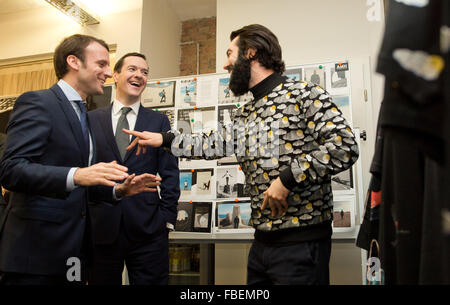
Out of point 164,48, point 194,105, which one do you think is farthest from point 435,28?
point 164,48

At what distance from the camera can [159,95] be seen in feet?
10.5

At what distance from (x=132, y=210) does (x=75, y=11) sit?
9.75 feet

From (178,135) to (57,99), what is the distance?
548 millimetres

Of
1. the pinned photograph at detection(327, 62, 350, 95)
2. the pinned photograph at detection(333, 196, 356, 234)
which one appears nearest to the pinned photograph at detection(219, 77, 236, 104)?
the pinned photograph at detection(327, 62, 350, 95)

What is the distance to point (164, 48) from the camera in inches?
183

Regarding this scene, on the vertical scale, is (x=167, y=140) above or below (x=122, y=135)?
below

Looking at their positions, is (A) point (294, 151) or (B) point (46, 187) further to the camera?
(A) point (294, 151)

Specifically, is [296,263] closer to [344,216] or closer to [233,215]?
[344,216]

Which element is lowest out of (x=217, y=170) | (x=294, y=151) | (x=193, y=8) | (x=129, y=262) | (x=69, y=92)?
(x=129, y=262)

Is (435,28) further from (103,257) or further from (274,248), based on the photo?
(103,257)

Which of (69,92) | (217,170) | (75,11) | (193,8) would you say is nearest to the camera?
(69,92)

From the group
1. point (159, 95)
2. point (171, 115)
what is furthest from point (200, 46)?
point (171, 115)

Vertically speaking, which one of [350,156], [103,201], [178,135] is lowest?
[103,201]
